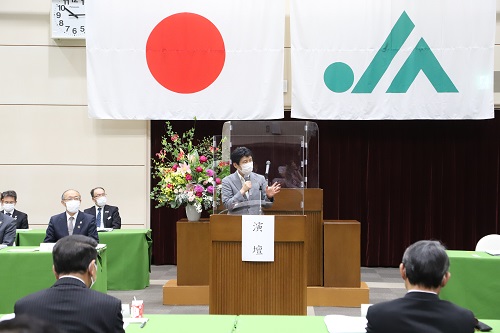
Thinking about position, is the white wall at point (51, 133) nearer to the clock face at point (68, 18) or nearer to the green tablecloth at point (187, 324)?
the clock face at point (68, 18)

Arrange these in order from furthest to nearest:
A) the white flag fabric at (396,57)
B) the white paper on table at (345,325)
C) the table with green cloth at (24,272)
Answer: the white flag fabric at (396,57) → the table with green cloth at (24,272) → the white paper on table at (345,325)

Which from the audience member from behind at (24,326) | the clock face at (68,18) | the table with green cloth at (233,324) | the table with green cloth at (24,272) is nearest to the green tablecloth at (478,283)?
the table with green cloth at (233,324)

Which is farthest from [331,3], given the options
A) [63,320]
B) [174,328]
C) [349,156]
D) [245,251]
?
[63,320]

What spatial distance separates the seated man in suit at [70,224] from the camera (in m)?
6.62

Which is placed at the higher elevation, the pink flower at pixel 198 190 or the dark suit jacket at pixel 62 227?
the pink flower at pixel 198 190

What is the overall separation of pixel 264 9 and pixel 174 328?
641 centimetres

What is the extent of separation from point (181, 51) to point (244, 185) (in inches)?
166

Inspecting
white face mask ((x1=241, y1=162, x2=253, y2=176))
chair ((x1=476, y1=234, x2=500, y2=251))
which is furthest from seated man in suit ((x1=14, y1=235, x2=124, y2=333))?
chair ((x1=476, y1=234, x2=500, y2=251))

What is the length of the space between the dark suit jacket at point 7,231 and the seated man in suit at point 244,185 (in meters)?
2.43

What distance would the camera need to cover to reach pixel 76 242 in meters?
2.70

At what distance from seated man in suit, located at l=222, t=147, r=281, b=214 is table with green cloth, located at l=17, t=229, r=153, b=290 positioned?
247 cm

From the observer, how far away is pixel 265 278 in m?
4.98

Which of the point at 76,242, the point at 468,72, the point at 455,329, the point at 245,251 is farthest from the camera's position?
the point at 468,72

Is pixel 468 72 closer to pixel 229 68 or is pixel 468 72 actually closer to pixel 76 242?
pixel 229 68
